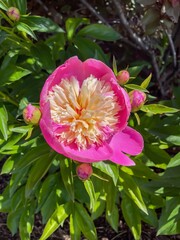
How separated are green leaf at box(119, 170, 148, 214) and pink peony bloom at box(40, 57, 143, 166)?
0.34 m

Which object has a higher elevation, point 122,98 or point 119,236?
point 122,98

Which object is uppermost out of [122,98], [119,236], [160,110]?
[122,98]

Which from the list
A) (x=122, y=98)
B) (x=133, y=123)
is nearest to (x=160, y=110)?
(x=122, y=98)

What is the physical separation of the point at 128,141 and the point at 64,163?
0.86 feet

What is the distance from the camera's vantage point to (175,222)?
69.6 inches

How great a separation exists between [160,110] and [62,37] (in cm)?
60

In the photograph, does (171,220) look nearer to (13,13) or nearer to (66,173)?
(66,173)

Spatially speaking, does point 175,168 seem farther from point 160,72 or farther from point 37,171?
point 160,72

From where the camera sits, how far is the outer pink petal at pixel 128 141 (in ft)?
4.66

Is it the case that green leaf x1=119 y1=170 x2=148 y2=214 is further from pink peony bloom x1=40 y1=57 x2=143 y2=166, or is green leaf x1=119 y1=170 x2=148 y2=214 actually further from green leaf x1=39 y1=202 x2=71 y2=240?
pink peony bloom x1=40 y1=57 x2=143 y2=166

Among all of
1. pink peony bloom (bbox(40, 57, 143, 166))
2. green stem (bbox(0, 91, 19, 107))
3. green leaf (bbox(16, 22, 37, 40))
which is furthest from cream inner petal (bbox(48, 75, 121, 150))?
green stem (bbox(0, 91, 19, 107))

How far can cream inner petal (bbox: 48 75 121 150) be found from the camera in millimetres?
1373

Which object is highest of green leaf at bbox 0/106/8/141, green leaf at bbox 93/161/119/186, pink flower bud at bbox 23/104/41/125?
pink flower bud at bbox 23/104/41/125

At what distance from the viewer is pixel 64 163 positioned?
63.4 inches
